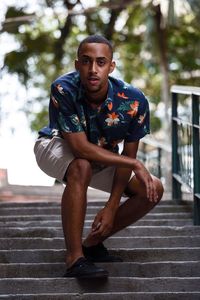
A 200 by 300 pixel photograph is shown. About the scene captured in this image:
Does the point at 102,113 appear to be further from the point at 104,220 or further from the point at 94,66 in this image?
the point at 104,220

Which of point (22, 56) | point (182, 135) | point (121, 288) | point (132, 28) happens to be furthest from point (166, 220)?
point (132, 28)

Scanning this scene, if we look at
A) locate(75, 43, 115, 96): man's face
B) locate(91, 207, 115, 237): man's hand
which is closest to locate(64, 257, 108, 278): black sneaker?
locate(91, 207, 115, 237): man's hand

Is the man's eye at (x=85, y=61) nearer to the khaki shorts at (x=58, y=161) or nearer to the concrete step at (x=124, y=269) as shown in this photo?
the khaki shorts at (x=58, y=161)

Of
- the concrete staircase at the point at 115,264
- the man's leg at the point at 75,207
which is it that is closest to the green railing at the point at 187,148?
the concrete staircase at the point at 115,264

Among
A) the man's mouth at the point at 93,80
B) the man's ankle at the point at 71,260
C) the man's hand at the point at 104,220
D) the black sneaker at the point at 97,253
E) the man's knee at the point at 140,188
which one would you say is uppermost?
the man's mouth at the point at 93,80

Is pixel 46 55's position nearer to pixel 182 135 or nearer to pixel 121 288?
pixel 182 135

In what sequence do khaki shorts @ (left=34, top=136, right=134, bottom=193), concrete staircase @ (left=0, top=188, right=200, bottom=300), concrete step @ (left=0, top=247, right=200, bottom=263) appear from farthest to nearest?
1. concrete step @ (left=0, top=247, right=200, bottom=263)
2. khaki shorts @ (left=34, top=136, right=134, bottom=193)
3. concrete staircase @ (left=0, top=188, right=200, bottom=300)

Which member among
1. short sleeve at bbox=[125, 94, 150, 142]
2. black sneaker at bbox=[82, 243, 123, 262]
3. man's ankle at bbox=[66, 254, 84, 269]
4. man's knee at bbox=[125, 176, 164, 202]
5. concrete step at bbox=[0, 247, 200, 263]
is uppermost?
short sleeve at bbox=[125, 94, 150, 142]

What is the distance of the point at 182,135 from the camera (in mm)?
A: 7266

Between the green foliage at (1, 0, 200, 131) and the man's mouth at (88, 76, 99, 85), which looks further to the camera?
the green foliage at (1, 0, 200, 131)

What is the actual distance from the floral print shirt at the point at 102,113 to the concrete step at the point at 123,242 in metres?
0.81

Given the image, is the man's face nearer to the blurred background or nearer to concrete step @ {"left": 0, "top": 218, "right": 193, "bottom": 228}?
concrete step @ {"left": 0, "top": 218, "right": 193, "bottom": 228}

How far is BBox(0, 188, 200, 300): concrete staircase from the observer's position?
4.41 m

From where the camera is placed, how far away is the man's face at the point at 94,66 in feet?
14.9
